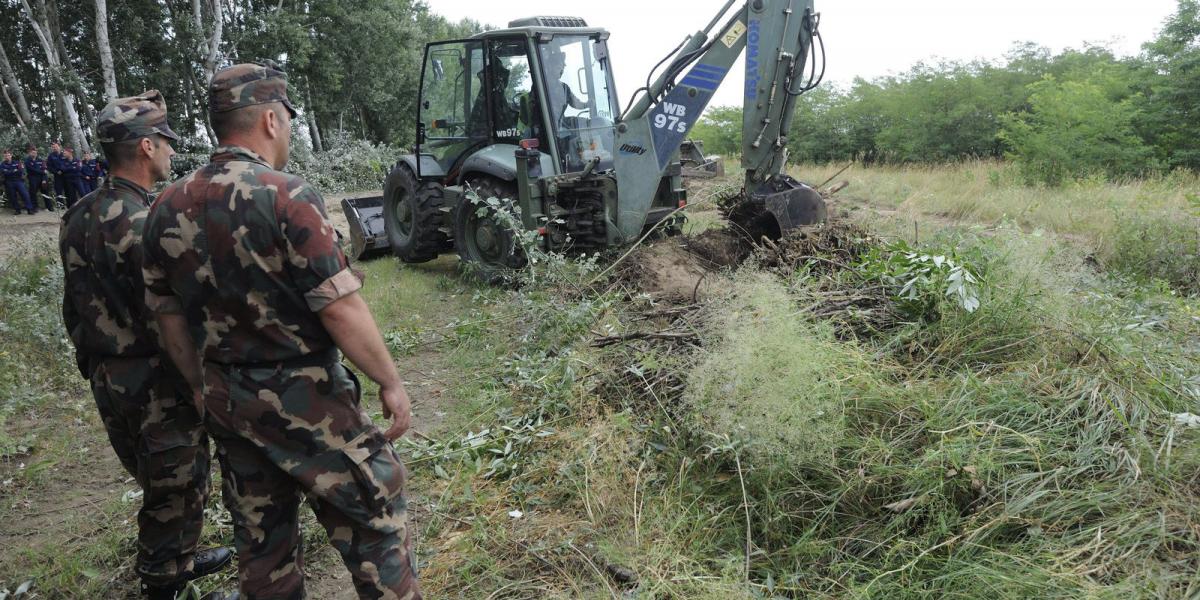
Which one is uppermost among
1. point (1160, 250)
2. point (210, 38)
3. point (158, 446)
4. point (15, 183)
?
point (210, 38)

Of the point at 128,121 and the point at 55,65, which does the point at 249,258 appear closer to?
the point at 128,121

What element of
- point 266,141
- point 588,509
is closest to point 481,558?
point 588,509

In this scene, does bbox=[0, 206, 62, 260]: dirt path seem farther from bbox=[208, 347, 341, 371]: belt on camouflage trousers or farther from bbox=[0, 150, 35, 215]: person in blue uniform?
bbox=[208, 347, 341, 371]: belt on camouflage trousers

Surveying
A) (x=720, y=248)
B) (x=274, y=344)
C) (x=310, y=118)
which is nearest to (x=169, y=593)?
(x=274, y=344)

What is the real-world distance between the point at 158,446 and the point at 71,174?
16.5 m

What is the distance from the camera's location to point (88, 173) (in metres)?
16.0

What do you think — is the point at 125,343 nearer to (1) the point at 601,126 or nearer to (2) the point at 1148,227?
(1) the point at 601,126

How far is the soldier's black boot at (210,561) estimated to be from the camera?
2.98 meters

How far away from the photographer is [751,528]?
295cm

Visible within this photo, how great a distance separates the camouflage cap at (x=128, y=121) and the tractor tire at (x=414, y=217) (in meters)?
5.11

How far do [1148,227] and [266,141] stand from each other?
23.8ft

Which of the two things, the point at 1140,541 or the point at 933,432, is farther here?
the point at 933,432

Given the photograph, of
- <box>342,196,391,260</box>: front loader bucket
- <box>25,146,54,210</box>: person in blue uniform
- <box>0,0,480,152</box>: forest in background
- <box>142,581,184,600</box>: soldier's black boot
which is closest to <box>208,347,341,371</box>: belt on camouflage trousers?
<box>142,581,184,600</box>: soldier's black boot

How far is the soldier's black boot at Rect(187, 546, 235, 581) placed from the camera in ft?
9.78
